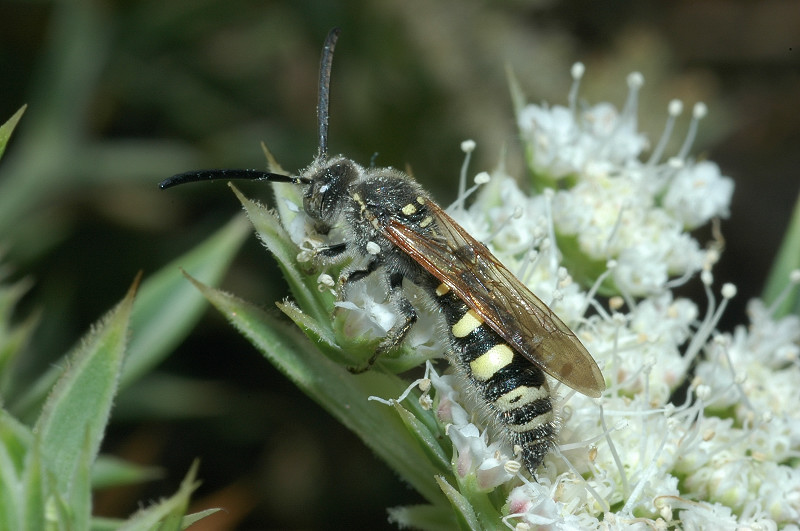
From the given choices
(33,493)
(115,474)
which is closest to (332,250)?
(33,493)

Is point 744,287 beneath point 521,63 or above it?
beneath

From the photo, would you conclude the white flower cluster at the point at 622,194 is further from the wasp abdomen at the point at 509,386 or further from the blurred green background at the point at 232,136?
the blurred green background at the point at 232,136

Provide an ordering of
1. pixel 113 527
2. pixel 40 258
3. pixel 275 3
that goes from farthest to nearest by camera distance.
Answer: pixel 275 3 → pixel 40 258 → pixel 113 527

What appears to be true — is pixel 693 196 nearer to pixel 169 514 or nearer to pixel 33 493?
pixel 169 514

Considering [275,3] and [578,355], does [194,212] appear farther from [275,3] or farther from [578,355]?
[578,355]

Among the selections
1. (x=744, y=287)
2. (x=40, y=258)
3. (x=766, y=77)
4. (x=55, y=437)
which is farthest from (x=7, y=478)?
(x=766, y=77)

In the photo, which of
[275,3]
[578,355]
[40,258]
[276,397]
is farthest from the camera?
[275,3]

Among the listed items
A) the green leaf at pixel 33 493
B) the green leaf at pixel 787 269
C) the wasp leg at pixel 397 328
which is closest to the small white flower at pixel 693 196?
the green leaf at pixel 787 269
